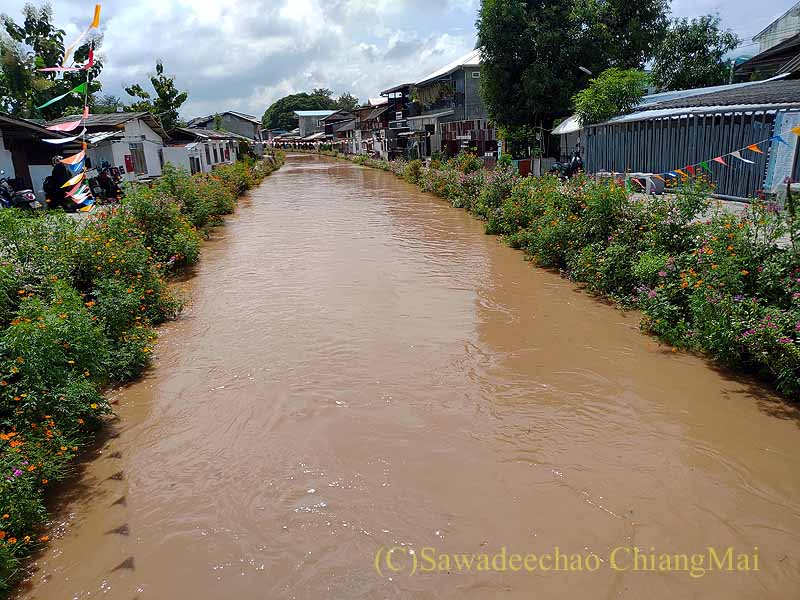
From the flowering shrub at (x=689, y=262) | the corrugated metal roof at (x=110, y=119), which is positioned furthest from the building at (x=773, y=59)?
the corrugated metal roof at (x=110, y=119)

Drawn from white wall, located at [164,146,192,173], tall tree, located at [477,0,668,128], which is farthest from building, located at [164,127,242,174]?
tall tree, located at [477,0,668,128]

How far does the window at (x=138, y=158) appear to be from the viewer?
2575 cm

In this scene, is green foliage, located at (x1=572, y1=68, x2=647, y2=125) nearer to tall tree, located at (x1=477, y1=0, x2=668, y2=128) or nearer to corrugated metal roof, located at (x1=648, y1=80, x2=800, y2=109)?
corrugated metal roof, located at (x1=648, y1=80, x2=800, y2=109)

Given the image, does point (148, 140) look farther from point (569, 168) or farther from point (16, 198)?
point (569, 168)

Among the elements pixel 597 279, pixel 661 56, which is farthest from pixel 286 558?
pixel 661 56

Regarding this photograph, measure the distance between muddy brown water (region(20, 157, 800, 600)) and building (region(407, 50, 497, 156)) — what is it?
27.5 meters

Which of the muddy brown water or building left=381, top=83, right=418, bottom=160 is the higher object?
building left=381, top=83, right=418, bottom=160

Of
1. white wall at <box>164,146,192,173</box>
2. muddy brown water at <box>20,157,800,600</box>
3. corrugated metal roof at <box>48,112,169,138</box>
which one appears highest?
corrugated metal roof at <box>48,112,169,138</box>

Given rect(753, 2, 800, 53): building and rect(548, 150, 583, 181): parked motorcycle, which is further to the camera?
rect(753, 2, 800, 53): building

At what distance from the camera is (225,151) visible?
4466cm

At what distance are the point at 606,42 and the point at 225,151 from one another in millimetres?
30652

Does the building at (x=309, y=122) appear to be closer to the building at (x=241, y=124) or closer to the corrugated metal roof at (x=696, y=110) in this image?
the building at (x=241, y=124)

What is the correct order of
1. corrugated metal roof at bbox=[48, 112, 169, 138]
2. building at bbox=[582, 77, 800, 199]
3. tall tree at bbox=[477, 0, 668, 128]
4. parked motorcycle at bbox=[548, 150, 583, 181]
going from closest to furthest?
building at bbox=[582, 77, 800, 199], parked motorcycle at bbox=[548, 150, 583, 181], corrugated metal roof at bbox=[48, 112, 169, 138], tall tree at bbox=[477, 0, 668, 128]

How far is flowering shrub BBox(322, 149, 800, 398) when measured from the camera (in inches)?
269
